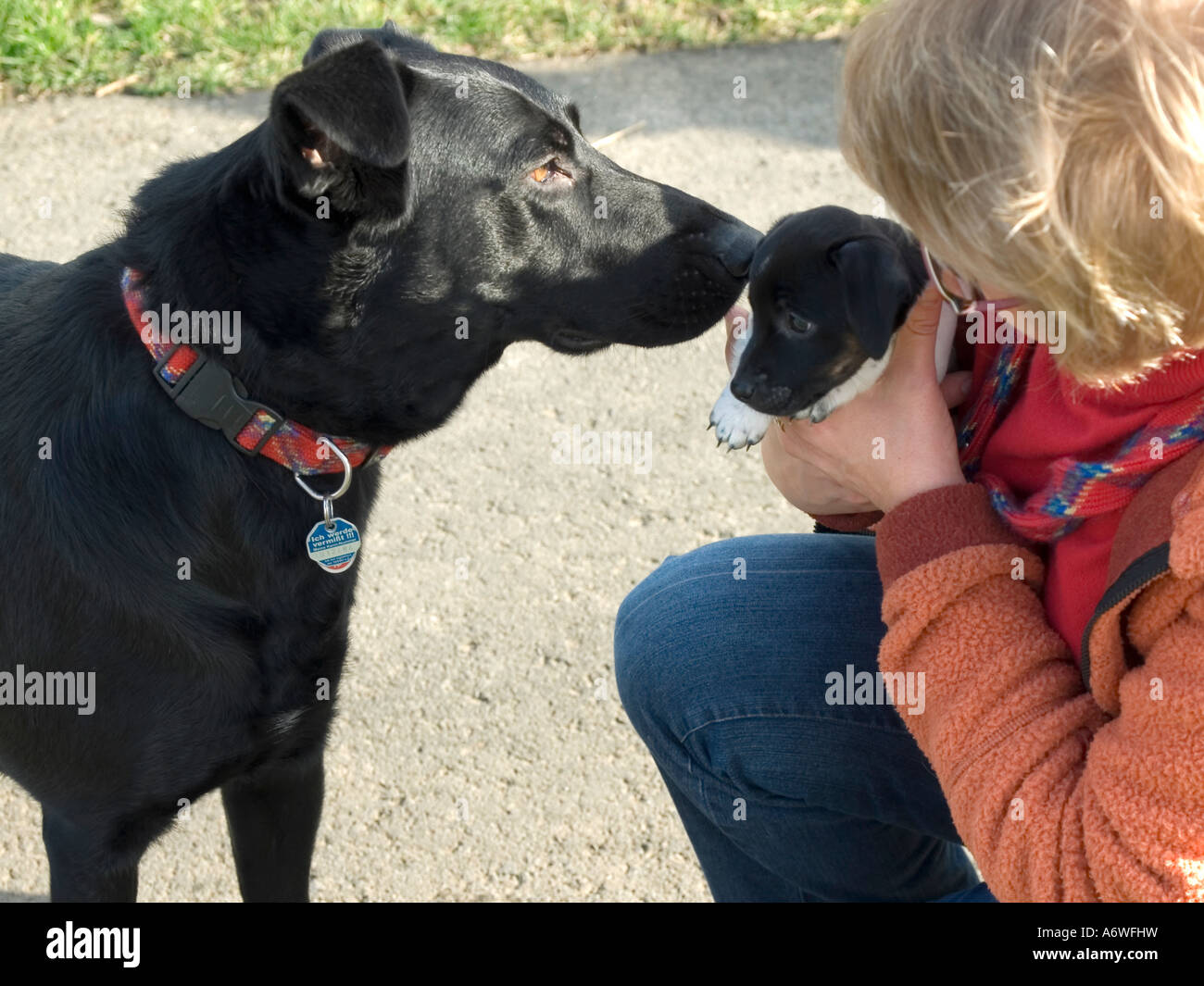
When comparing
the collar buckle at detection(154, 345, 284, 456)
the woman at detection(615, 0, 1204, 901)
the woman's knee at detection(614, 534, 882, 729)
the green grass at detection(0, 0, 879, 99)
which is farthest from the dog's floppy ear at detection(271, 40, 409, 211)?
the green grass at detection(0, 0, 879, 99)

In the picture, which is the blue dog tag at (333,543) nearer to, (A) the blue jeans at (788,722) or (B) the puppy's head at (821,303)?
(A) the blue jeans at (788,722)

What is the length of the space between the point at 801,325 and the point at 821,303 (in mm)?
61

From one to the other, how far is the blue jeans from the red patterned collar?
2.19ft

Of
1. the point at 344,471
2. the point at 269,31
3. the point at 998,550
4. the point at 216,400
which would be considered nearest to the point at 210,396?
the point at 216,400

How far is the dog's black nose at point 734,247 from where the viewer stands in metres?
2.14

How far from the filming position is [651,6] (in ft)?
16.3

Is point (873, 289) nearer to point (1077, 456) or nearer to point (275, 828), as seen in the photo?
point (1077, 456)

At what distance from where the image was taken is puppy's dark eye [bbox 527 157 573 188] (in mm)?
2020

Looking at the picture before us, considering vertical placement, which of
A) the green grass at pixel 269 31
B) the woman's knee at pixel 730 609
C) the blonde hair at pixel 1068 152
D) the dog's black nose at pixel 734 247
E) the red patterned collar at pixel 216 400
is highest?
the blonde hair at pixel 1068 152

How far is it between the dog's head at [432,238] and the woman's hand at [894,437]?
1.09ft

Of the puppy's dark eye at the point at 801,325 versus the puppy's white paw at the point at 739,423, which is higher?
the puppy's dark eye at the point at 801,325

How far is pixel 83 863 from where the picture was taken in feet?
6.27

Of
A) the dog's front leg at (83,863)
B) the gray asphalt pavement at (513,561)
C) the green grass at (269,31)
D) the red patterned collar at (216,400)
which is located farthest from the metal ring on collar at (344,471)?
the green grass at (269,31)
